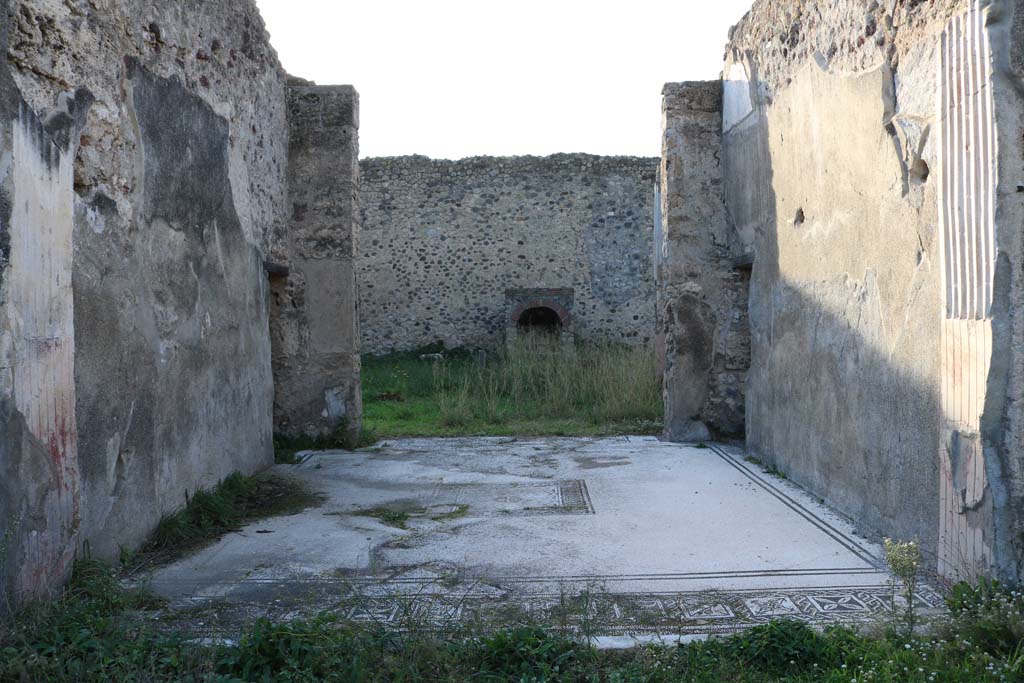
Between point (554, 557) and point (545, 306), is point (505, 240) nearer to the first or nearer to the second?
point (545, 306)

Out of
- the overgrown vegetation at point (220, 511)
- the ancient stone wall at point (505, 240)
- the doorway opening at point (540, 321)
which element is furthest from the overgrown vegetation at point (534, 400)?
the doorway opening at point (540, 321)

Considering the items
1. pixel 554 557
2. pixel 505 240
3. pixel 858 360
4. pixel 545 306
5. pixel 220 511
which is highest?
pixel 505 240

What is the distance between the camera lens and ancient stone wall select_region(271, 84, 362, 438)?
693 cm

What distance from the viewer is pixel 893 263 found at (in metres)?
3.86

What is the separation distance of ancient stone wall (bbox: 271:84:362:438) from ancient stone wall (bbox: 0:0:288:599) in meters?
1.10

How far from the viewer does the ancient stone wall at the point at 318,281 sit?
6.93 meters

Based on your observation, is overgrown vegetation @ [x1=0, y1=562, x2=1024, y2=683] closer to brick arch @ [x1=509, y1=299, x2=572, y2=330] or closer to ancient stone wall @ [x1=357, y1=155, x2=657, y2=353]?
brick arch @ [x1=509, y1=299, x2=572, y2=330]

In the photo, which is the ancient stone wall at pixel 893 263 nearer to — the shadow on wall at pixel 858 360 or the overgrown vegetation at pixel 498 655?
the shadow on wall at pixel 858 360

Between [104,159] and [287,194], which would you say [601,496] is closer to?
[104,159]

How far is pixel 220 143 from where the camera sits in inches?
199

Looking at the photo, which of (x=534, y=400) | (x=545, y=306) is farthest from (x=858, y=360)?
(x=545, y=306)

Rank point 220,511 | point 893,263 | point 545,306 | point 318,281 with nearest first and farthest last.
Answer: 1. point 893,263
2. point 220,511
3. point 318,281
4. point 545,306

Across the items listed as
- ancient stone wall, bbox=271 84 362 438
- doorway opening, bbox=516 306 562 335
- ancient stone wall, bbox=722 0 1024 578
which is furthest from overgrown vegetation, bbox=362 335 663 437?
doorway opening, bbox=516 306 562 335

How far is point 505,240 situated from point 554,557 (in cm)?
1250
